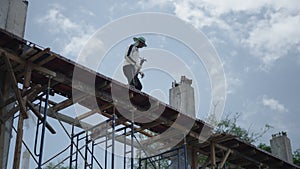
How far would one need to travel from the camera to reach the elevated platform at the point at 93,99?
9.09 metres

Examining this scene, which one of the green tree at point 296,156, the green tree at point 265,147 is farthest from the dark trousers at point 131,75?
the green tree at point 296,156

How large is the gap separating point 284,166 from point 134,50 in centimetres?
751

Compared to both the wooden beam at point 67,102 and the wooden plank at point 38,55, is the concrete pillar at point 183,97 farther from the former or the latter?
the wooden plank at point 38,55

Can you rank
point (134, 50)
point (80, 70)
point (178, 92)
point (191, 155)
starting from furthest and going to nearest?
1. point (178, 92)
2. point (191, 155)
3. point (134, 50)
4. point (80, 70)

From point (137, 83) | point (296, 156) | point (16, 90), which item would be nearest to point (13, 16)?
point (16, 90)

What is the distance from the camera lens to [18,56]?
914 centimetres

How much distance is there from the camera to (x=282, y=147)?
63.2 feet

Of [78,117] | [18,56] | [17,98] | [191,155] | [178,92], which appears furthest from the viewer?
[178,92]

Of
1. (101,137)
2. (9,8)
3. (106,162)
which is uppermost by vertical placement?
(9,8)

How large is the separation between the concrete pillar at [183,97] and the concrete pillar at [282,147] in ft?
19.4

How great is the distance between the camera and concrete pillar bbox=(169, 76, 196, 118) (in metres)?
15.0

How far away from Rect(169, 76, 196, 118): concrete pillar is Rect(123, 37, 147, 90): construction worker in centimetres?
281

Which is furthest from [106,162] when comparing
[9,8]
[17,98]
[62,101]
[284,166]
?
[284,166]

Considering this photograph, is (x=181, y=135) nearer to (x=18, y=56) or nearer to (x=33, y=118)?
(x=33, y=118)
